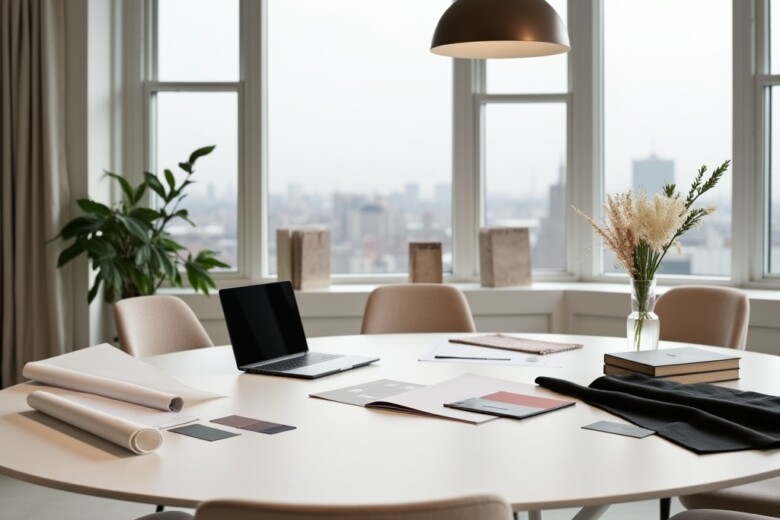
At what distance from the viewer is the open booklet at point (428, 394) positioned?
6.75 feet

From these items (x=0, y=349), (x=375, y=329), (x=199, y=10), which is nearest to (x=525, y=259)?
(x=375, y=329)

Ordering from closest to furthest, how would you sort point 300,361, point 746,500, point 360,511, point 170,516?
point 360,511
point 170,516
point 746,500
point 300,361

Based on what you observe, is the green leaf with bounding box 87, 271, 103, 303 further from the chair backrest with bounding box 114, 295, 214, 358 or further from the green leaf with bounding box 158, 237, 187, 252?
the chair backrest with bounding box 114, 295, 214, 358

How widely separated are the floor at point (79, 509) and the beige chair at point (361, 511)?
269cm

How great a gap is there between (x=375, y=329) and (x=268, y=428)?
180cm

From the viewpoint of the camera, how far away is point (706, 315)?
11.2 ft

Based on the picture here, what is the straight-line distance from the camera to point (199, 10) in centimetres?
518

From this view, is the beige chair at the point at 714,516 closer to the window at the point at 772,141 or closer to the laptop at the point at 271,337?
the laptop at the point at 271,337

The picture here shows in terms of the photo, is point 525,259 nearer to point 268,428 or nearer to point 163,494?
point 268,428

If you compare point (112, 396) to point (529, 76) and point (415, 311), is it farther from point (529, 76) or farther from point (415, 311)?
point (529, 76)

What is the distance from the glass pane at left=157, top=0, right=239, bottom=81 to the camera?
17.0 ft

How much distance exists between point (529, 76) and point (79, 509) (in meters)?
3.24

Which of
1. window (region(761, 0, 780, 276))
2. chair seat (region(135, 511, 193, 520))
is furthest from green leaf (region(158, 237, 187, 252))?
window (region(761, 0, 780, 276))

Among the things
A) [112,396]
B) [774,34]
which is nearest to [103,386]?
[112,396]
